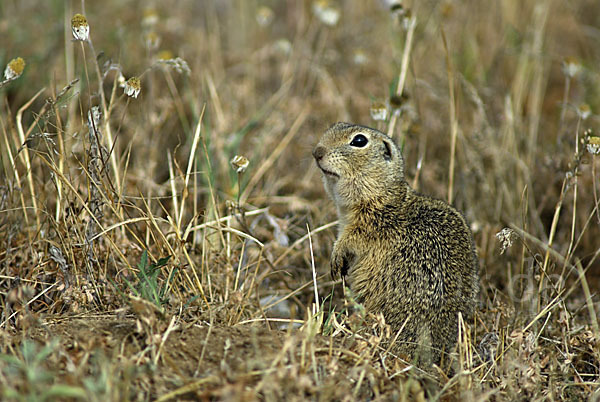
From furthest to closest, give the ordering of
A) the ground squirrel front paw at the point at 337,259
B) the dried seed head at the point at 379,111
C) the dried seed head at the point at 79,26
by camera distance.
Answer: the dried seed head at the point at 379,111, the ground squirrel front paw at the point at 337,259, the dried seed head at the point at 79,26

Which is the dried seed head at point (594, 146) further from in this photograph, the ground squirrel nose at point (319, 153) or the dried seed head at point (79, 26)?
the dried seed head at point (79, 26)

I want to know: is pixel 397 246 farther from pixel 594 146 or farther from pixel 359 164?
pixel 594 146

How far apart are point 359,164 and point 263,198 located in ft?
3.31

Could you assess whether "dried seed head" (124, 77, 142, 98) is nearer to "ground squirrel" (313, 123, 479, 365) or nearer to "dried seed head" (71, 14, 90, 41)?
"dried seed head" (71, 14, 90, 41)

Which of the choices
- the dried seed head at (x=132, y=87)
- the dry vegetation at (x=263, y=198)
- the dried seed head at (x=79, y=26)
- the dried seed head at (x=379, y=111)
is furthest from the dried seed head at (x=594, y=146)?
Answer: the dried seed head at (x=79, y=26)

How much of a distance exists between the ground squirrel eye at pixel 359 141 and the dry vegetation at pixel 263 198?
313 mm

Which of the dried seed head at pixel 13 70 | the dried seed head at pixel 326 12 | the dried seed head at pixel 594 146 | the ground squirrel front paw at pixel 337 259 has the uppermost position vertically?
the dried seed head at pixel 326 12

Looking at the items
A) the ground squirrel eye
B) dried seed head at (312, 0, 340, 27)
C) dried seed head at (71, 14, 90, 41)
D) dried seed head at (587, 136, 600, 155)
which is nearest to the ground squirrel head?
the ground squirrel eye

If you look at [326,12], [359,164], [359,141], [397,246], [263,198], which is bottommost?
[263,198]

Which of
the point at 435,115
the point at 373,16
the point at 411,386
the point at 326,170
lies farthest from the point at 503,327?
the point at 373,16

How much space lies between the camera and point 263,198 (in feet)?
14.5

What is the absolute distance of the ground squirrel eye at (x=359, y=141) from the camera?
363cm

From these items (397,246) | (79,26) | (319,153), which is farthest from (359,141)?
(79,26)

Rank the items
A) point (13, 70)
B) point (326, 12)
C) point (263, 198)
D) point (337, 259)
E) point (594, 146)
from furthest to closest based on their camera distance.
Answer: point (326, 12)
point (263, 198)
point (337, 259)
point (594, 146)
point (13, 70)
